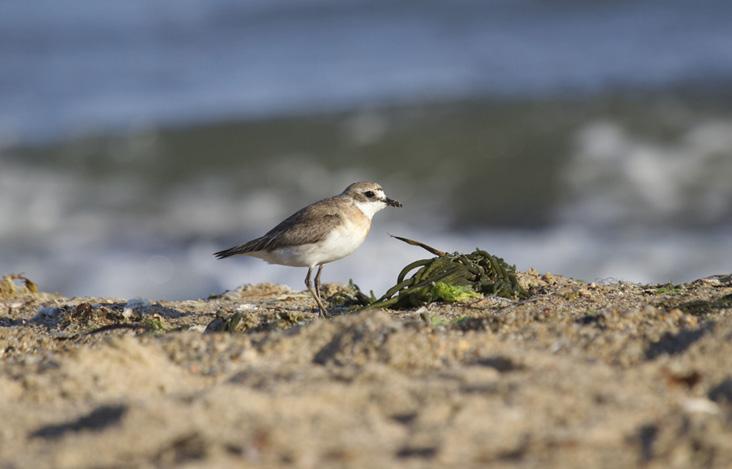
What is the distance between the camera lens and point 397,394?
252 cm

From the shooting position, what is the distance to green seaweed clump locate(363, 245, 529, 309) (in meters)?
4.54

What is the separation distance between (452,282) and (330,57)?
15.7 m

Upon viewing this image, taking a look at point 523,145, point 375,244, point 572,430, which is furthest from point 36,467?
point 523,145

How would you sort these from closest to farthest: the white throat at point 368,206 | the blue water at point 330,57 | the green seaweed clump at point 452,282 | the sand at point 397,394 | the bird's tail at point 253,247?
1. the sand at point 397,394
2. the green seaweed clump at point 452,282
3. the bird's tail at point 253,247
4. the white throat at point 368,206
5. the blue water at point 330,57

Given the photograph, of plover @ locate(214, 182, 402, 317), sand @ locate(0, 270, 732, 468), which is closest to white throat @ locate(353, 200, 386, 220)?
plover @ locate(214, 182, 402, 317)

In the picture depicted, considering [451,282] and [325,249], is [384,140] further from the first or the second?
[451,282]

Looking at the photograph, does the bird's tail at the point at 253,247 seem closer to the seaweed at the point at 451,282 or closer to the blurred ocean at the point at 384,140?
the seaweed at the point at 451,282

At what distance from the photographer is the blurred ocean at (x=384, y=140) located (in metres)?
9.97

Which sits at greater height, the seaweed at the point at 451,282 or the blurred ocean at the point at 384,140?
the blurred ocean at the point at 384,140

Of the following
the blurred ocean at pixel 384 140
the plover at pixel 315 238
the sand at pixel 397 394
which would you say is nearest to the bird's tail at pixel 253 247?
the plover at pixel 315 238

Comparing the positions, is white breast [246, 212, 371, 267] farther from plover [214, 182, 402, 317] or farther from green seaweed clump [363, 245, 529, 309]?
green seaweed clump [363, 245, 529, 309]

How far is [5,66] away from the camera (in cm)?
2117

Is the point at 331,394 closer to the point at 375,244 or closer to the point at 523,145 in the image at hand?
the point at 375,244

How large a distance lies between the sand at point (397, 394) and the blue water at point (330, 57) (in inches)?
492
